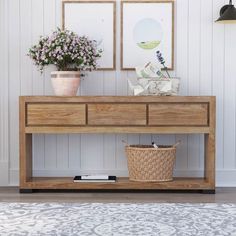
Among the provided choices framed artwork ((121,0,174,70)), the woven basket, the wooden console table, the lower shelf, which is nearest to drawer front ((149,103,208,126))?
the wooden console table

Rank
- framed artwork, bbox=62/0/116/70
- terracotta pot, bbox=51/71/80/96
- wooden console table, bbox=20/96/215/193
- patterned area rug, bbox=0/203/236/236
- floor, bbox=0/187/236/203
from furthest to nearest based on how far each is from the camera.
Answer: framed artwork, bbox=62/0/116/70 < terracotta pot, bbox=51/71/80/96 < wooden console table, bbox=20/96/215/193 < floor, bbox=0/187/236/203 < patterned area rug, bbox=0/203/236/236

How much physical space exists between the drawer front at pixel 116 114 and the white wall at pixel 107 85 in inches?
18.5

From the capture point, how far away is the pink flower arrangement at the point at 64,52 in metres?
4.20

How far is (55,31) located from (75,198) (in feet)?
4.34

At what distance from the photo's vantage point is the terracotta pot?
422 cm

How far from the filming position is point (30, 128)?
4117 mm

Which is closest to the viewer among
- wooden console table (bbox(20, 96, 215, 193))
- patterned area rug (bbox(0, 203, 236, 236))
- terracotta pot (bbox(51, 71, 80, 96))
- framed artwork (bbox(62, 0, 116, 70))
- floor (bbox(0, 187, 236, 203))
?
patterned area rug (bbox(0, 203, 236, 236))

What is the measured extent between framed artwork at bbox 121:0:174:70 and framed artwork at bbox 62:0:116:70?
0.34 feet

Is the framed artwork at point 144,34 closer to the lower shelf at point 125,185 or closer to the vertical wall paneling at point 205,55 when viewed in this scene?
the vertical wall paneling at point 205,55

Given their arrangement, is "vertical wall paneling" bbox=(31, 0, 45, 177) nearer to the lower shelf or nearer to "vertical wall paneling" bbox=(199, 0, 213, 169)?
the lower shelf

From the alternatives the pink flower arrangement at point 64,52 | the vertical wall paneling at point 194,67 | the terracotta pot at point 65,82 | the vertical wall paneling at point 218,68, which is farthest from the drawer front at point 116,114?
the vertical wall paneling at point 218,68

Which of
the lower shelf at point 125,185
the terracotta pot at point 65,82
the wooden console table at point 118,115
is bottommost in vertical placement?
the lower shelf at point 125,185

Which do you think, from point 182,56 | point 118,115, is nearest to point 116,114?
point 118,115

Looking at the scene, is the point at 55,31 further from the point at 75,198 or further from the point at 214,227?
the point at 214,227
